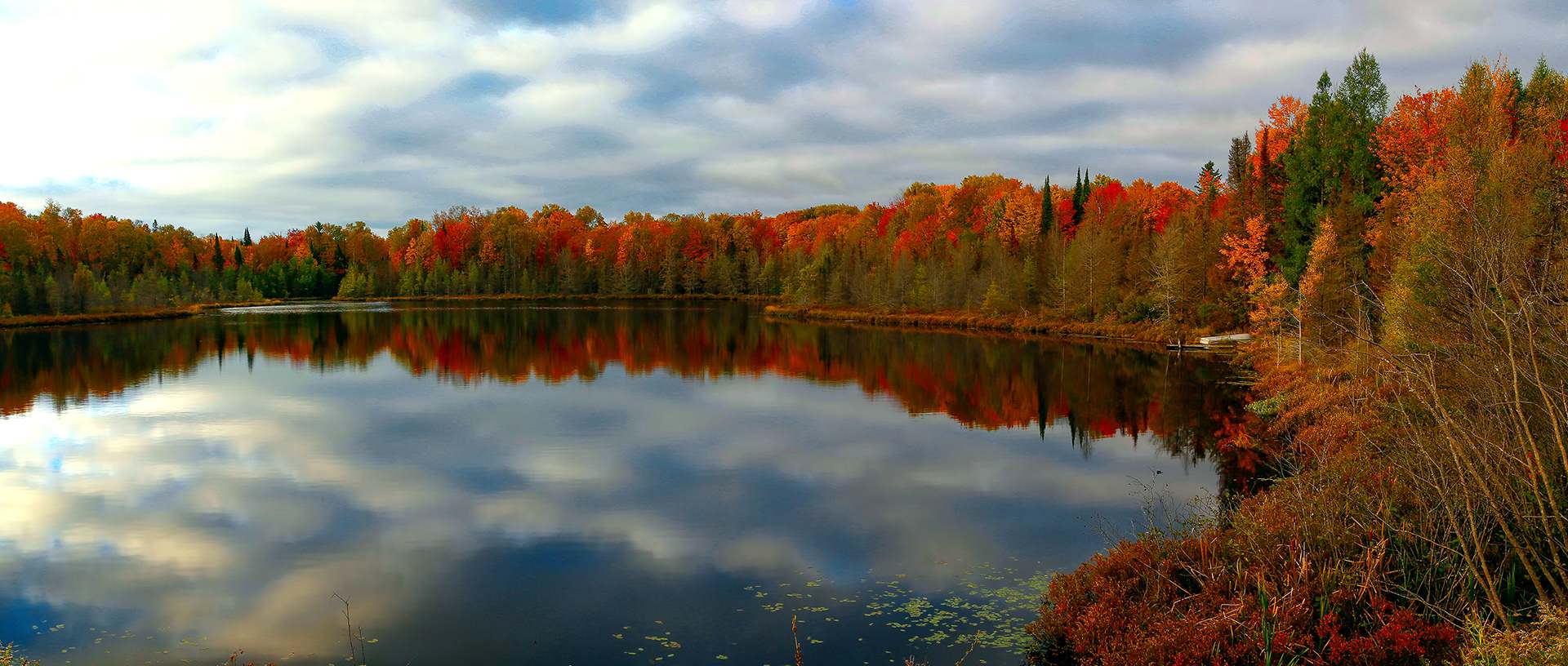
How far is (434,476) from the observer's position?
24.5 meters

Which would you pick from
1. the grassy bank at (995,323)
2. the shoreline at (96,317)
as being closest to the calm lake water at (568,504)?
the grassy bank at (995,323)

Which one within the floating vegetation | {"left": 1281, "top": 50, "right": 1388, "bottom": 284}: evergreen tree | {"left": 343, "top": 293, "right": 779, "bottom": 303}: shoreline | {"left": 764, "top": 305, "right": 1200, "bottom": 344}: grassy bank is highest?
{"left": 1281, "top": 50, "right": 1388, "bottom": 284}: evergreen tree

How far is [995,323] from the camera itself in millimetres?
75250

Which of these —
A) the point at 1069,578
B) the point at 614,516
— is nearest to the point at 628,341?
the point at 614,516

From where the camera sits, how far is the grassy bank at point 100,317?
80375 millimetres

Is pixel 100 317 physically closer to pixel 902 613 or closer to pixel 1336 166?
pixel 902 613

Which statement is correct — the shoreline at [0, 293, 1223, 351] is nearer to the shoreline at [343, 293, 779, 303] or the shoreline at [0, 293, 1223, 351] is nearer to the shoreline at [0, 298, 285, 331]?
the shoreline at [0, 298, 285, 331]

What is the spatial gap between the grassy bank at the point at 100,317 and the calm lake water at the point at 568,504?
137 ft

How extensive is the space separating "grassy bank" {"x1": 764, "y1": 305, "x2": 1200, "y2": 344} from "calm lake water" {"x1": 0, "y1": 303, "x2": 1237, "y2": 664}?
13104mm

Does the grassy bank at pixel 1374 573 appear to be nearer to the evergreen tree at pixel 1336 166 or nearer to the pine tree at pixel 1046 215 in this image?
the evergreen tree at pixel 1336 166

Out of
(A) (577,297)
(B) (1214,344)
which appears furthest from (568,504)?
(A) (577,297)

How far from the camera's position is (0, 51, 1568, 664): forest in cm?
1020

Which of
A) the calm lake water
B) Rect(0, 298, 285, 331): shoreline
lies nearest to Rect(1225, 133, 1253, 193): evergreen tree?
the calm lake water

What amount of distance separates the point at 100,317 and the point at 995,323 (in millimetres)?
85989
